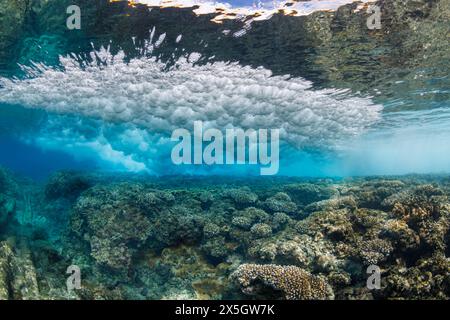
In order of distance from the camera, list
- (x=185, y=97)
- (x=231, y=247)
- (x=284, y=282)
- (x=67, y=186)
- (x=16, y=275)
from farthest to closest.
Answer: (x=185, y=97), (x=67, y=186), (x=231, y=247), (x=16, y=275), (x=284, y=282)

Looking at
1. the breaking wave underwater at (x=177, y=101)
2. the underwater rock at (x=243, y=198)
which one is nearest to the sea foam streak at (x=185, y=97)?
the breaking wave underwater at (x=177, y=101)

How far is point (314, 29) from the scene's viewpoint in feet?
38.4

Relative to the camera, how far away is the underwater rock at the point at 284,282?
7.32 metres

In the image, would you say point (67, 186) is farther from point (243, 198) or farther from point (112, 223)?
point (243, 198)

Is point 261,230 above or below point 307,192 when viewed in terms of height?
above

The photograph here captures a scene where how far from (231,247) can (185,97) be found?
11.6m

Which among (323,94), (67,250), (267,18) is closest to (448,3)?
(267,18)

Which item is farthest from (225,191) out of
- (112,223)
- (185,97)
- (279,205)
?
(185,97)

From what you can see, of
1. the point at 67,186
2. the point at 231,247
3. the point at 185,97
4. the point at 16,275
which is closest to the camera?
the point at 16,275

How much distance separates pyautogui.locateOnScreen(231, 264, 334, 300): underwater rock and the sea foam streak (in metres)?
10.5

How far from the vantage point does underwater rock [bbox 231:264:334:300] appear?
7324 millimetres

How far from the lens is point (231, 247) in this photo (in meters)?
11.3

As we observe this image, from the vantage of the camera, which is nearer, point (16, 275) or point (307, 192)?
point (16, 275)


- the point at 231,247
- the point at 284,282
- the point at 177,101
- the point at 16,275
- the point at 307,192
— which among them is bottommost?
the point at 231,247
